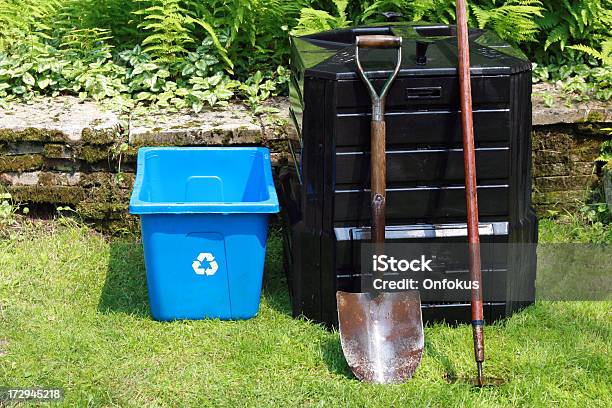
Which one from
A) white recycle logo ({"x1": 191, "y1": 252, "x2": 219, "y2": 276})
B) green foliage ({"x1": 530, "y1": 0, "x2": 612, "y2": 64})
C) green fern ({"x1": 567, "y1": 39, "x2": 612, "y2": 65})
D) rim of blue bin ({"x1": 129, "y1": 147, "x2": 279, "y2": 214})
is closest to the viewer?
rim of blue bin ({"x1": 129, "y1": 147, "x2": 279, "y2": 214})

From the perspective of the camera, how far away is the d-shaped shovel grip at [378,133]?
3982 mm

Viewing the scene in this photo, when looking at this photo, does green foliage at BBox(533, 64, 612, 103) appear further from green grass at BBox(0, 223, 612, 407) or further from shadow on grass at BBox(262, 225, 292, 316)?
shadow on grass at BBox(262, 225, 292, 316)

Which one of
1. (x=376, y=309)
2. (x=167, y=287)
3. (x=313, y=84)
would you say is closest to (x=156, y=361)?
(x=167, y=287)

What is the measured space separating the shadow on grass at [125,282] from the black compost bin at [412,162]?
84 centimetres

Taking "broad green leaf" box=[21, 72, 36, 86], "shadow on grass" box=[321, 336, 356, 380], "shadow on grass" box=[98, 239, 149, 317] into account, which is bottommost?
"shadow on grass" box=[321, 336, 356, 380]

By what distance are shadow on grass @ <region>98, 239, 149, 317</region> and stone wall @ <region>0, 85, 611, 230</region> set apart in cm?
20

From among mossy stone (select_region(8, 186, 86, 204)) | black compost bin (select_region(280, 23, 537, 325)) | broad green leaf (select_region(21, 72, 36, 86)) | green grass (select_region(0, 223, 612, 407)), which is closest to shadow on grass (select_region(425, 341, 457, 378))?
green grass (select_region(0, 223, 612, 407))

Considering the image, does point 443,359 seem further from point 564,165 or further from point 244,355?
point 564,165

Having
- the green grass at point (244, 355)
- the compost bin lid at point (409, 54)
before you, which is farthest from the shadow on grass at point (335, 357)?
the compost bin lid at point (409, 54)

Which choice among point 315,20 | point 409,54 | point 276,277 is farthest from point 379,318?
point 315,20

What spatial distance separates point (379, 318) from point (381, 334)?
82 millimetres

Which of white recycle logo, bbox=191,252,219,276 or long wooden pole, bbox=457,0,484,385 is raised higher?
long wooden pole, bbox=457,0,484,385

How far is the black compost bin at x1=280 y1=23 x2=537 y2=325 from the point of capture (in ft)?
13.4

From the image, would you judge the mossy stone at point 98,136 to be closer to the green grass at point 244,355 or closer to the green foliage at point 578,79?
the green grass at point 244,355
